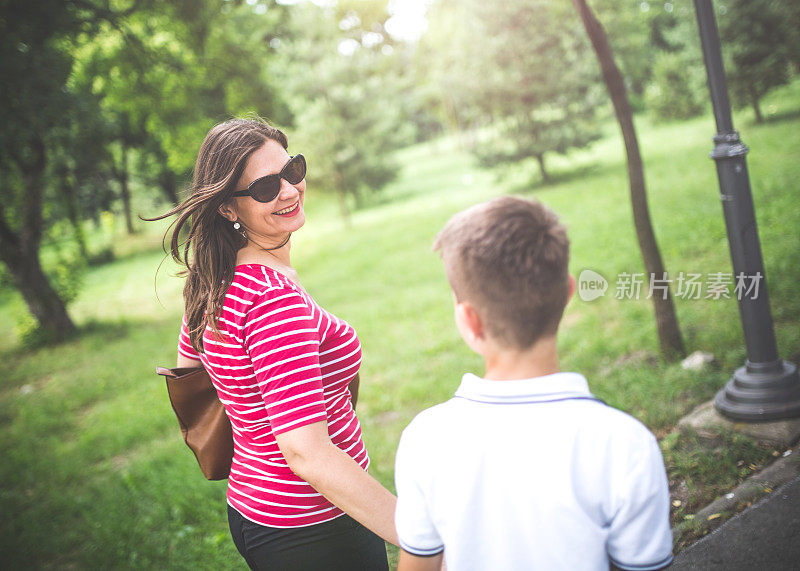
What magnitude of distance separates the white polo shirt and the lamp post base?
289 centimetres

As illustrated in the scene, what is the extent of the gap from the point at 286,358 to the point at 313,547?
Result: 606mm

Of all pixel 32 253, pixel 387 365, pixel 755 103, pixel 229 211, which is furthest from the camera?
pixel 755 103

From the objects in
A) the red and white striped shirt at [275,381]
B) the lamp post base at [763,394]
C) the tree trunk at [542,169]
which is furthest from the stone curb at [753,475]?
the tree trunk at [542,169]

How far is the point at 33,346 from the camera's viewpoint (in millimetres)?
12977

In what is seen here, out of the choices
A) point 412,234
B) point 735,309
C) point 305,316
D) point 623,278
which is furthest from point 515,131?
point 305,316

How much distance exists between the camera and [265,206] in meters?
1.93

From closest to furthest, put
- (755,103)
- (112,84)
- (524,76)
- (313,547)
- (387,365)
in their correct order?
(313,547) → (387,365) → (112,84) → (755,103) → (524,76)

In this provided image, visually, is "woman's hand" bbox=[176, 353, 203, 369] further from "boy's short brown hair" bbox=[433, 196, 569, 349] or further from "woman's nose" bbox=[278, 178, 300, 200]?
"boy's short brown hair" bbox=[433, 196, 569, 349]

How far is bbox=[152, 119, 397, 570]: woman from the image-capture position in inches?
63.2

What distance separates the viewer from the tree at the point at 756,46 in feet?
46.6

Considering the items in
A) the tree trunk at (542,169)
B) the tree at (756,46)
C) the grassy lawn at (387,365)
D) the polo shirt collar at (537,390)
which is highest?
the tree at (756,46)

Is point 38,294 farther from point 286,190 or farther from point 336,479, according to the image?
point 336,479

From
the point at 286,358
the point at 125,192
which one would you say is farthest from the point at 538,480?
the point at 125,192

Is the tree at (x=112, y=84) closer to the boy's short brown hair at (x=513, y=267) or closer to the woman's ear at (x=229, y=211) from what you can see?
the woman's ear at (x=229, y=211)
